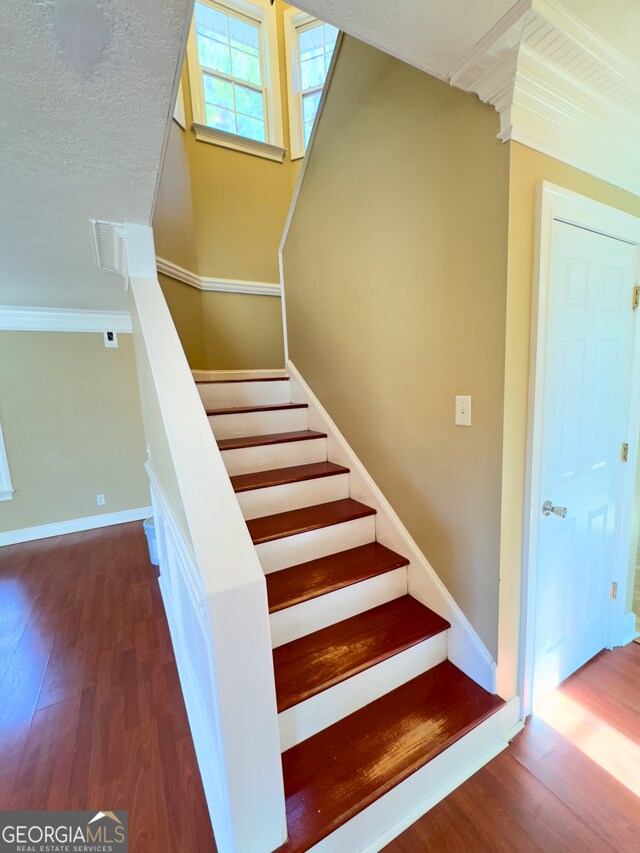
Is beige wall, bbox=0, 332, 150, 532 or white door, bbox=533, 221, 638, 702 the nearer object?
white door, bbox=533, 221, 638, 702

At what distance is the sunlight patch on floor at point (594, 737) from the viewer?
4.20 ft

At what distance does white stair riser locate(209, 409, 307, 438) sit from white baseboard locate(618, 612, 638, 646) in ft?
6.93

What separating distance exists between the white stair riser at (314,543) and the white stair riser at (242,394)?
3.72 ft

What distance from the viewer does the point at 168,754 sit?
144 centimetres

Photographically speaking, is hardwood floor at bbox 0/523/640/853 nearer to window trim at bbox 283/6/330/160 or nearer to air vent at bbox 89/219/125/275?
air vent at bbox 89/219/125/275

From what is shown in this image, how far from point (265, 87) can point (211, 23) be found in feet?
2.14

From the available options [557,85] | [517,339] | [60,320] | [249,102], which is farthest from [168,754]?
[249,102]

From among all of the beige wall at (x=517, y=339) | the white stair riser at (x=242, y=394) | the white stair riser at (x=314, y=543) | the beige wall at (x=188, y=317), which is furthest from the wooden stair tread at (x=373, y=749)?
the beige wall at (x=188, y=317)

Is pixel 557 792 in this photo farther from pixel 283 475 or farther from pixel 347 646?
pixel 283 475

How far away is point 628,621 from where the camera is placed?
1.90 m

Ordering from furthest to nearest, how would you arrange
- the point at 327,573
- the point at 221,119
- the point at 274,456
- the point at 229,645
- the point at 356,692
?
the point at 221,119, the point at 274,456, the point at 327,573, the point at 356,692, the point at 229,645

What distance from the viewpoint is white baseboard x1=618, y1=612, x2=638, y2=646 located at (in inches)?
73.5

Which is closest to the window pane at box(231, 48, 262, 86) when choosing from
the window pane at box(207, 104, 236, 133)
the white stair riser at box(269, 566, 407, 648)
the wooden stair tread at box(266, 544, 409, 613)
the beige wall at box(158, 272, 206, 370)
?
the window pane at box(207, 104, 236, 133)

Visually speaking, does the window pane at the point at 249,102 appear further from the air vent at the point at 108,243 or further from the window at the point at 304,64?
the air vent at the point at 108,243
